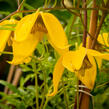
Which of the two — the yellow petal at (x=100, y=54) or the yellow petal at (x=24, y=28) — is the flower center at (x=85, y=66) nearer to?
the yellow petal at (x=100, y=54)

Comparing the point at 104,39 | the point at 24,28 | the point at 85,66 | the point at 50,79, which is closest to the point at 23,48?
the point at 24,28

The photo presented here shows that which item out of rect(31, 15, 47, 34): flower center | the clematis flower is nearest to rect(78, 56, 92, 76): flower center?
the clematis flower

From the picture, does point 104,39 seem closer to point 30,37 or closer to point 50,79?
point 30,37

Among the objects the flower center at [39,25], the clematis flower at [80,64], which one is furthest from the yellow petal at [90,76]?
the flower center at [39,25]

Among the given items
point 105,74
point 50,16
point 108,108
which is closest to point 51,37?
point 50,16

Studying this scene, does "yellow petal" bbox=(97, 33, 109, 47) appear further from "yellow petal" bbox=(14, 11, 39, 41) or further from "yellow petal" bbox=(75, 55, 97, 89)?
"yellow petal" bbox=(14, 11, 39, 41)

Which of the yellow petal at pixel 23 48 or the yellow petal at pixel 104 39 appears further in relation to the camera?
the yellow petal at pixel 104 39
